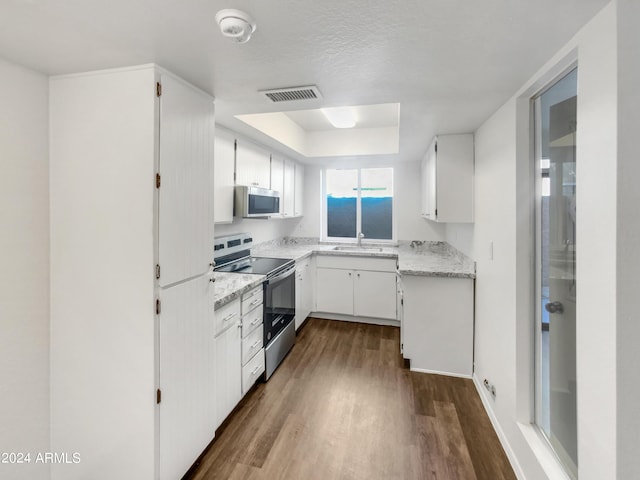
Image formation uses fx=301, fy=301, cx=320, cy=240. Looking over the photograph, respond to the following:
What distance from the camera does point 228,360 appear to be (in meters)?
2.13

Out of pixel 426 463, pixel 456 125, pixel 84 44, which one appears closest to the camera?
pixel 84 44

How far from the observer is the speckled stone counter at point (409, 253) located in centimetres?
286

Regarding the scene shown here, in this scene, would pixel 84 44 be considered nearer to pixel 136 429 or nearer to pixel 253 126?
pixel 253 126

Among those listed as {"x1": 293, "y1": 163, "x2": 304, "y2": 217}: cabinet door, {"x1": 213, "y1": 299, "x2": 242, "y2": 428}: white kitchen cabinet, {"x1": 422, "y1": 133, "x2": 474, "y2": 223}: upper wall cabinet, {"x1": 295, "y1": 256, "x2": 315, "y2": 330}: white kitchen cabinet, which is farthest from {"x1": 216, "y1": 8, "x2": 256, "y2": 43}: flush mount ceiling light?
{"x1": 293, "y1": 163, "x2": 304, "y2": 217}: cabinet door

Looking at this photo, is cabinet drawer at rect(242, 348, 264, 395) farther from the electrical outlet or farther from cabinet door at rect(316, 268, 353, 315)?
the electrical outlet

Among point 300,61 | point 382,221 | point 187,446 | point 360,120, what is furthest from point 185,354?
point 382,221

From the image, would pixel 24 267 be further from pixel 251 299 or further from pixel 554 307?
pixel 554 307

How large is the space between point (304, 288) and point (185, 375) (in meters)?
2.32

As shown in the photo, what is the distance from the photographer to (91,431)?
155cm

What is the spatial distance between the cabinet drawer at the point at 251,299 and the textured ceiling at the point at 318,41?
144 cm

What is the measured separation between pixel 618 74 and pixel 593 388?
1.12m

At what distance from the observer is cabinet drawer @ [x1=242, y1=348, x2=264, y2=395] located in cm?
237

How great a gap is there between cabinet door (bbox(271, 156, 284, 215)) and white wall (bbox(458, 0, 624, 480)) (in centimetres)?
252

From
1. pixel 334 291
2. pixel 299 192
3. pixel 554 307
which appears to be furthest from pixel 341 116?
pixel 554 307
